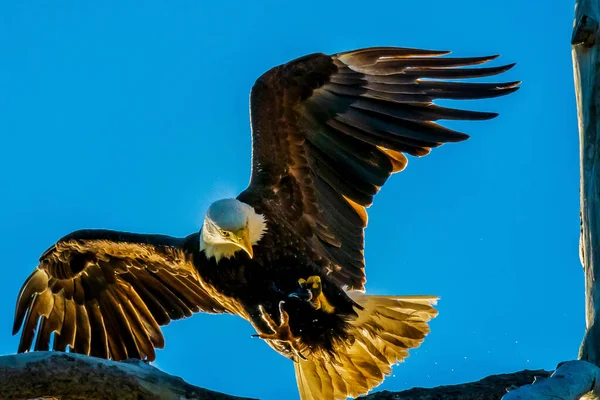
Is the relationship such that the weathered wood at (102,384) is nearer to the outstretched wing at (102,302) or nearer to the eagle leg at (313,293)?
the eagle leg at (313,293)

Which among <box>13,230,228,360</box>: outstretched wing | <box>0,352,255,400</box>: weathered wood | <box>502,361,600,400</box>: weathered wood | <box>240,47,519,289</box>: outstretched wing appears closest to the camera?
<box>502,361,600,400</box>: weathered wood

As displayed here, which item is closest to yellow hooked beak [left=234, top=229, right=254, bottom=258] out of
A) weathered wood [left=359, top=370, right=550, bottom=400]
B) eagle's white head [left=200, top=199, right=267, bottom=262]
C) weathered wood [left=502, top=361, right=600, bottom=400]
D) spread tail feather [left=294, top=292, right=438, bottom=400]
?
eagle's white head [left=200, top=199, right=267, bottom=262]

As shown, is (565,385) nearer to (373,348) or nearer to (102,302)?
(373,348)

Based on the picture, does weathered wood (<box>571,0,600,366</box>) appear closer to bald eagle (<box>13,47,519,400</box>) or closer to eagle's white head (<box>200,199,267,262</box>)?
bald eagle (<box>13,47,519,400</box>)

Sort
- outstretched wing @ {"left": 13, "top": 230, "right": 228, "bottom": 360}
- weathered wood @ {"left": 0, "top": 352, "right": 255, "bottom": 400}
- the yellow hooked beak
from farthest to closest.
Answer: outstretched wing @ {"left": 13, "top": 230, "right": 228, "bottom": 360} < the yellow hooked beak < weathered wood @ {"left": 0, "top": 352, "right": 255, "bottom": 400}

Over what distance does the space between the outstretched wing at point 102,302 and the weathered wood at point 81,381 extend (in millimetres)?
2086

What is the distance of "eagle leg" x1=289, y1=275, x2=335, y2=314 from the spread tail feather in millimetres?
423

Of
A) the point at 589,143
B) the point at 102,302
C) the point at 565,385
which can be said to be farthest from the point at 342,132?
the point at 565,385

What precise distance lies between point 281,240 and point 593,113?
210 centimetres

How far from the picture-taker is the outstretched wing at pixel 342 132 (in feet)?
20.5

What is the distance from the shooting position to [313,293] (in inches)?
239

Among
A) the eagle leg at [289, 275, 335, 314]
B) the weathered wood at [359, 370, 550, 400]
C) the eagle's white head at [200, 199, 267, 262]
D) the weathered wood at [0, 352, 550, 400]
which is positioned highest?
the eagle's white head at [200, 199, 267, 262]

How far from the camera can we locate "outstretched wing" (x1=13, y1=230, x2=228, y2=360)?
23.6 ft

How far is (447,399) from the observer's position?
191 inches
